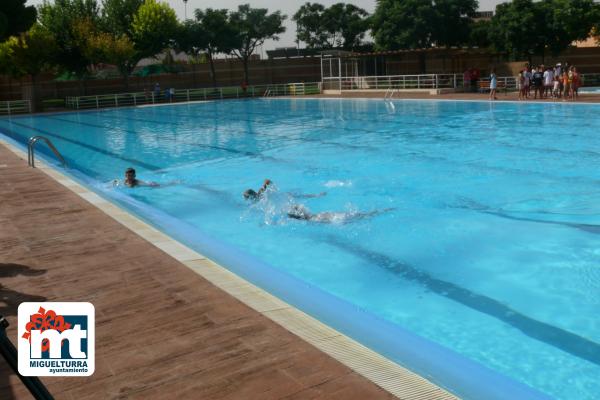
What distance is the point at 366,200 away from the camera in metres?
10.6

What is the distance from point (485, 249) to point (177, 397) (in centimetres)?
531

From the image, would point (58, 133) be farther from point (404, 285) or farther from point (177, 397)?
point (177, 397)

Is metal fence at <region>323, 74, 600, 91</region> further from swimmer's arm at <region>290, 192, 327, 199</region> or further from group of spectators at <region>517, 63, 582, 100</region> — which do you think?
swimmer's arm at <region>290, 192, 327, 199</region>

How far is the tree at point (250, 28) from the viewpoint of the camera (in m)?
47.1

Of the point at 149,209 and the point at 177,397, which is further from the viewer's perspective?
the point at 149,209

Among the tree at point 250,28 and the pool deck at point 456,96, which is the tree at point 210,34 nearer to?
the tree at point 250,28

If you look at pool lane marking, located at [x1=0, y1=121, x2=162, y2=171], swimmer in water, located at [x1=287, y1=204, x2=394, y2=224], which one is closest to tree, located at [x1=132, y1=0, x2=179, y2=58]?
pool lane marking, located at [x1=0, y1=121, x2=162, y2=171]

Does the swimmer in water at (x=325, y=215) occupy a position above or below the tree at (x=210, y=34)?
below

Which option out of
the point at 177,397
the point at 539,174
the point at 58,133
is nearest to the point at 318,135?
the point at 539,174

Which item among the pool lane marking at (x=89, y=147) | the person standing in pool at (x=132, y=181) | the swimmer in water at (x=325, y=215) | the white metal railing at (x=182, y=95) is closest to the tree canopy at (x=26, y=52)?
the white metal railing at (x=182, y=95)

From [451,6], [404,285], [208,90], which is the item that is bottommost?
[404,285]

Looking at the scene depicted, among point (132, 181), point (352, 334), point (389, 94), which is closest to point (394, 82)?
point (389, 94)

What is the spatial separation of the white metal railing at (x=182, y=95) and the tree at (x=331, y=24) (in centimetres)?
1278

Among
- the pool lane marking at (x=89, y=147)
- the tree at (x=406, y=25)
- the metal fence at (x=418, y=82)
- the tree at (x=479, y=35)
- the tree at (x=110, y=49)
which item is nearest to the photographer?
the pool lane marking at (x=89, y=147)
